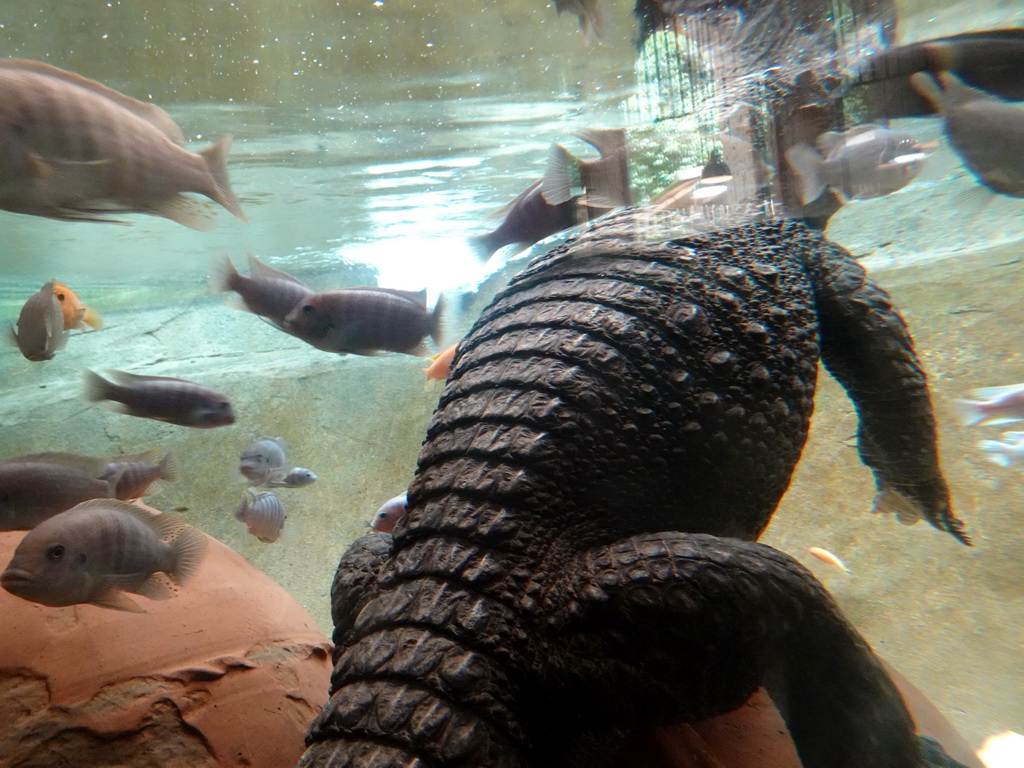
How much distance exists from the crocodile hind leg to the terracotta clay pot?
2600mm

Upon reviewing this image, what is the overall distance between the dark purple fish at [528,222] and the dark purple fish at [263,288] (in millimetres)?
888

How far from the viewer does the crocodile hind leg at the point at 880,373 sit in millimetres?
2518

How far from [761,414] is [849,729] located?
940 millimetres

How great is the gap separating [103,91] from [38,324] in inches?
67.9

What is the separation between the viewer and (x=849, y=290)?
2518 mm

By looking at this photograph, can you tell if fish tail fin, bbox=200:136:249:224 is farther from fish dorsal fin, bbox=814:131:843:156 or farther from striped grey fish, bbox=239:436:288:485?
striped grey fish, bbox=239:436:288:485

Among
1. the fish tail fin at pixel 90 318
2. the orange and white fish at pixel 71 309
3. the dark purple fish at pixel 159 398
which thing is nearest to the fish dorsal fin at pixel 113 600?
the dark purple fish at pixel 159 398

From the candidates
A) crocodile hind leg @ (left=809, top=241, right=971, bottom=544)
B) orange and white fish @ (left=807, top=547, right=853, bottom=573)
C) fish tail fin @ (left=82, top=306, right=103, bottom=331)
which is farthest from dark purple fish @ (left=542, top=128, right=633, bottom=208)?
fish tail fin @ (left=82, top=306, right=103, bottom=331)

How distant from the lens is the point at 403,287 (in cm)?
452

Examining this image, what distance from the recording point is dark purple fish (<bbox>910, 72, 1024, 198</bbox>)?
177 cm

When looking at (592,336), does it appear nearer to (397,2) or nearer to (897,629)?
(397,2)

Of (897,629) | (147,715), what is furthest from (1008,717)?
(147,715)

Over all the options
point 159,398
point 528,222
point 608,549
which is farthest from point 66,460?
point 608,549

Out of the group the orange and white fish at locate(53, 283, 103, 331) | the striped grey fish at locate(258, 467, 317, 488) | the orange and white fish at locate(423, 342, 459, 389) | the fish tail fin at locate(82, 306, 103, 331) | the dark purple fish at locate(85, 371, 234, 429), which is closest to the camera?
the dark purple fish at locate(85, 371, 234, 429)
